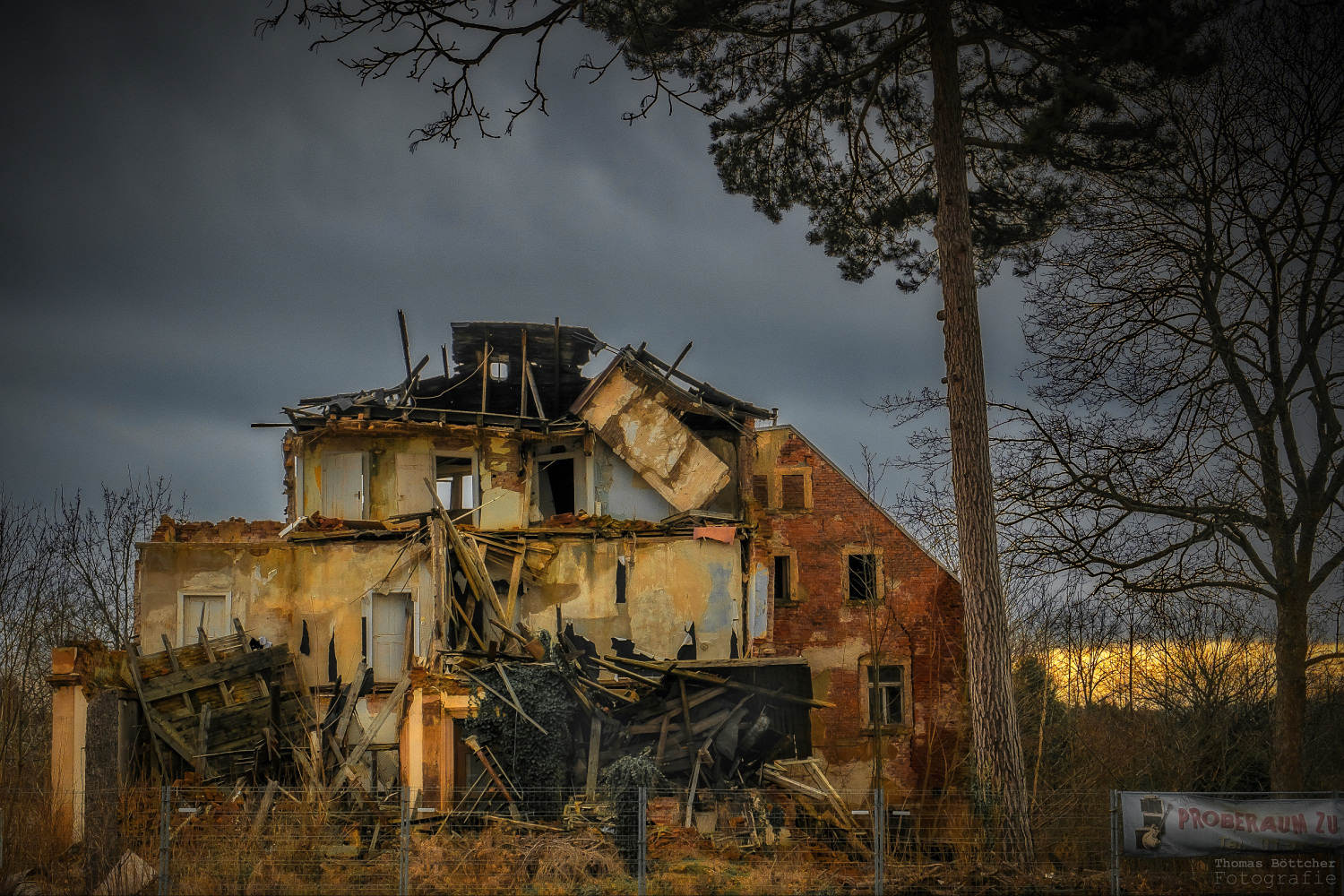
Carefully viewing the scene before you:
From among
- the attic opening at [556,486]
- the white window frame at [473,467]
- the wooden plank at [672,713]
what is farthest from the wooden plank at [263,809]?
the attic opening at [556,486]

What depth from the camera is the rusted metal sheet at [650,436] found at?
23.7 m

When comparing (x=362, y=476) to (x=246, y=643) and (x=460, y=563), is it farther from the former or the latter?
(x=246, y=643)

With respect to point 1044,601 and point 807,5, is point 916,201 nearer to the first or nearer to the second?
point 807,5

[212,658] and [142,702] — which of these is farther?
[212,658]

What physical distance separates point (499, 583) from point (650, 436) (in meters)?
4.82

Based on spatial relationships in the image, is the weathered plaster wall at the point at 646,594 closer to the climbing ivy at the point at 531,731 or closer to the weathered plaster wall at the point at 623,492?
the weathered plaster wall at the point at 623,492

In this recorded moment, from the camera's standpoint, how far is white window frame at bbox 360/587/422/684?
22062mm

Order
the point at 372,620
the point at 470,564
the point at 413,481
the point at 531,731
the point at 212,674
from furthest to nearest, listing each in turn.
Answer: the point at 413,481 → the point at 372,620 → the point at 470,564 → the point at 212,674 → the point at 531,731

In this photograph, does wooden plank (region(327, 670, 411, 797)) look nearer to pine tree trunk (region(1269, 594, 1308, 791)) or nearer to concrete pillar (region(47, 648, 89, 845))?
concrete pillar (region(47, 648, 89, 845))

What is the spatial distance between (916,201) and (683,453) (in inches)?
348

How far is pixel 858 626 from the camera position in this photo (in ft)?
88.6

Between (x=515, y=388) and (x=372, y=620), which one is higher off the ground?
(x=515, y=388)

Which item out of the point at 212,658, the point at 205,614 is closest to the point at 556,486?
the point at 205,614

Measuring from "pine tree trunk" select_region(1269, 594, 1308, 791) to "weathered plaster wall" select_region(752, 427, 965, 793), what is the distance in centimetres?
1088
